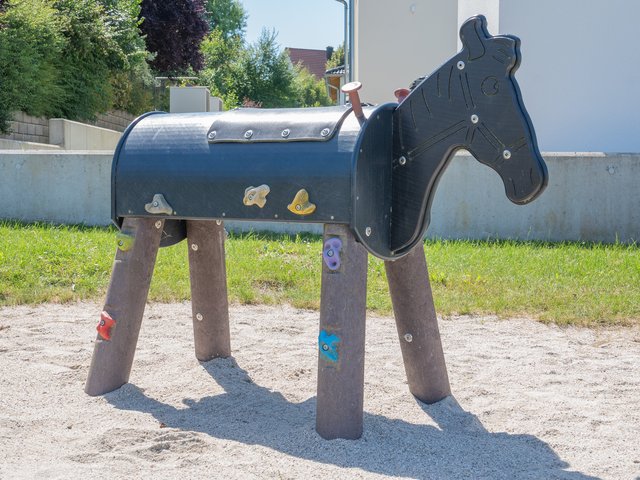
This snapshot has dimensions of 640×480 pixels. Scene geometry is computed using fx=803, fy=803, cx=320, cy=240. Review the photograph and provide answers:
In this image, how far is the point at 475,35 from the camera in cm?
245

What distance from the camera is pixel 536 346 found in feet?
12.7

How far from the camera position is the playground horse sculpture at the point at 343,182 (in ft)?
8.07

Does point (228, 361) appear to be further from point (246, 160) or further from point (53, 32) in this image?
point (53, 32)

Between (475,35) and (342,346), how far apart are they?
104 cm

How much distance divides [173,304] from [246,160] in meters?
2.35

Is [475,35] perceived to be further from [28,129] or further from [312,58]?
[312,58]

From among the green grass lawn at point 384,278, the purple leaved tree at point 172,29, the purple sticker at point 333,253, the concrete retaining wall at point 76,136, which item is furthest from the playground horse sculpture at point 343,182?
the purple leaved tree at point 172,29

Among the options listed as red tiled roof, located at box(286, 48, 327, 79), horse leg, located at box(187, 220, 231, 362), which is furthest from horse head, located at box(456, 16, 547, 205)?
red tiled roof, located at box(286, 48, 327, 79)

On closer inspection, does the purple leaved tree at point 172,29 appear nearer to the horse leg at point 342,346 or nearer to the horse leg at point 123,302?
the horse leg at point 123,302

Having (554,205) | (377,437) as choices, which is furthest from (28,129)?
(377,437)

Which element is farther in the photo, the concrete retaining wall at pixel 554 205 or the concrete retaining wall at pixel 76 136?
the concrete retaining wall at pixel 76 136

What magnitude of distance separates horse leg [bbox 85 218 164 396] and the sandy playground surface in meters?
0.08

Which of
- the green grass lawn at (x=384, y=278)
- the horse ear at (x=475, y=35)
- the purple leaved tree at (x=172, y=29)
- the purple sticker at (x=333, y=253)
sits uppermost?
the purple leaved tree at (x=172, y=29)

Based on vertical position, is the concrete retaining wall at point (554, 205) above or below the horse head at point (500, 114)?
below
